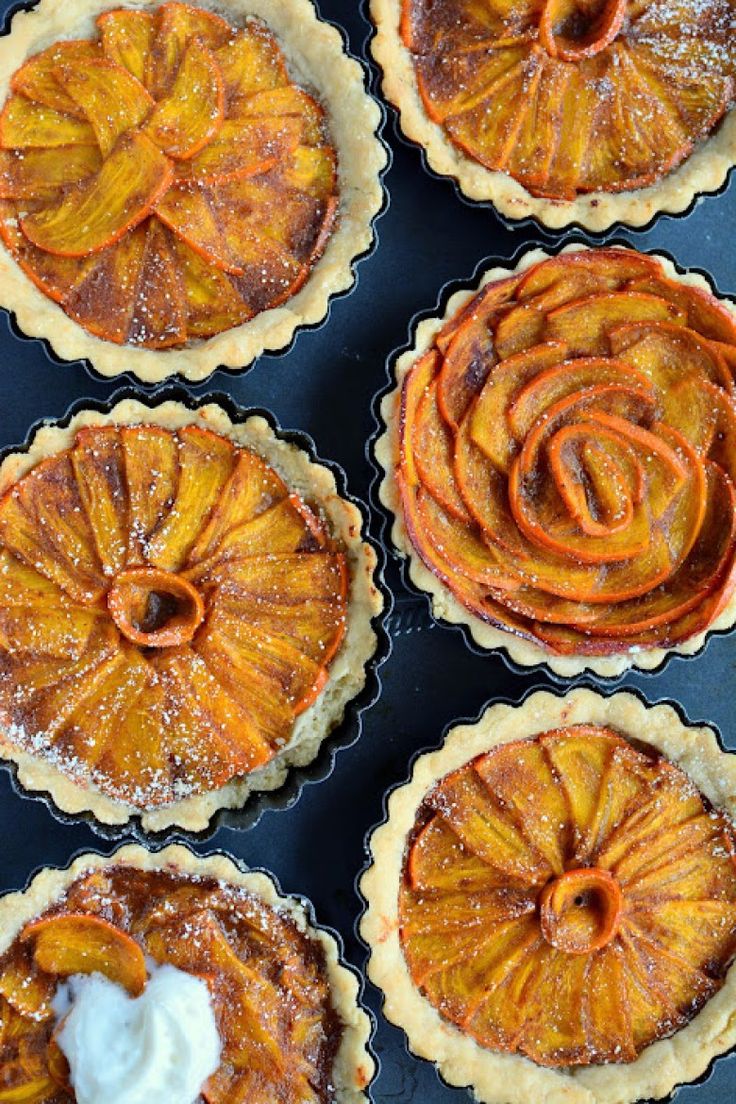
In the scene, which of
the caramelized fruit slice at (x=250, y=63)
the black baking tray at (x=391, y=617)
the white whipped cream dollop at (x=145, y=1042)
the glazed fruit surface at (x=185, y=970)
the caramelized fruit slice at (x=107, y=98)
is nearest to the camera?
the white whipped cream dollop at (x=145, y=1042)

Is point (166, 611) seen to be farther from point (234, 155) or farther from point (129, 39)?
point (129, 39)

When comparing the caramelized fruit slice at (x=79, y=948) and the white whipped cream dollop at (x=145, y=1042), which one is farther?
the caramelized fruit slice at (x=79, y=948)

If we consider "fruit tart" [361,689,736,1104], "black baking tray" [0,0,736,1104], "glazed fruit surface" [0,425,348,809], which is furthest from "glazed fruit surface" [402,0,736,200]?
"fruit tart" [361,689,736,1104]

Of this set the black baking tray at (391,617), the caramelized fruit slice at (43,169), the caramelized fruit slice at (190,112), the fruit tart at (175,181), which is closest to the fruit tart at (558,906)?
the black baking tray at (391,617)

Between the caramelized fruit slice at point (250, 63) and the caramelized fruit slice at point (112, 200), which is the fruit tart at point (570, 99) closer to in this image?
the caramelized fruit slice at point (250, 63)

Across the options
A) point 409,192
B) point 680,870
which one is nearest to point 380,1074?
point 680,870

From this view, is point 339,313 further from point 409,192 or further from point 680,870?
point 680,870

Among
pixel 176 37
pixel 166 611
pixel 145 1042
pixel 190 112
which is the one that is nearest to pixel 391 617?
pixel 166 611

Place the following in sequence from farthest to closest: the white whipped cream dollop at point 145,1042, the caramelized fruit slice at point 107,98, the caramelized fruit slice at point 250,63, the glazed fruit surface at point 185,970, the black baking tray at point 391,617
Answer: the black baking tray at point 391,617, the caramelized fruit slice at point 250,63, the caramelized fruit slice at point 107,98, the glazed fruit surface at point 185,970, the white whipped cream dollop at point 145,1042
